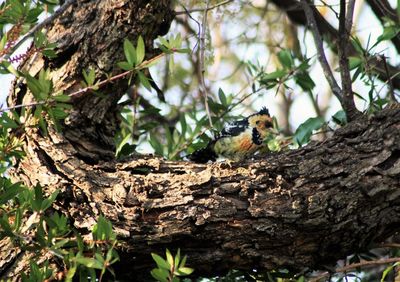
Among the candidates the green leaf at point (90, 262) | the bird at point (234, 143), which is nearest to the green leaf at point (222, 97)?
the bird at point (234, 143)

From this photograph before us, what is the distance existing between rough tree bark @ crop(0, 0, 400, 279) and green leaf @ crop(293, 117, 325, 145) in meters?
0.40

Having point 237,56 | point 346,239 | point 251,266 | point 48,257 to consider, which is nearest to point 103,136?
point 48,257

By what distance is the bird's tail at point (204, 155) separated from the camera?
11.4ft

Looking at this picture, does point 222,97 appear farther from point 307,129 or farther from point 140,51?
point 140,51

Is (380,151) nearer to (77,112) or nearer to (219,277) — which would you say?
(219,277)

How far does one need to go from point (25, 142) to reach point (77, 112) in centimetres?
24

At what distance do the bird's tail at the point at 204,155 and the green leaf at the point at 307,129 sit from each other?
1.66ft

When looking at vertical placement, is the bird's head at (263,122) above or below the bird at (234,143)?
above

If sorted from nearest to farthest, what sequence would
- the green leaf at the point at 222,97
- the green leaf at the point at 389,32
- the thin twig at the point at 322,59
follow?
1. the thin twig at the point at 322,59
2. the green leaf at the point at 389,32
3. the green leaf at the point at 222,97

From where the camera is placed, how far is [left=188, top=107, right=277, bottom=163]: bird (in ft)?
11.4

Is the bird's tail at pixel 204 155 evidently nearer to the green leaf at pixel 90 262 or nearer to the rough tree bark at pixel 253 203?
the rough tree bark at pixel 253 203

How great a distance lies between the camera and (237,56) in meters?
5.64

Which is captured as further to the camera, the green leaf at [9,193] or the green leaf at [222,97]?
the green leaf at [222,97]

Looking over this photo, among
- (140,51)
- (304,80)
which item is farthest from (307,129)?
(140,51)
